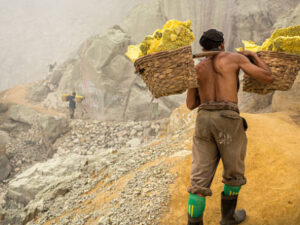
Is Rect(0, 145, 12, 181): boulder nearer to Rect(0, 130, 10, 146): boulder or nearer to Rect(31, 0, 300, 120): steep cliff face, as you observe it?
Rect(0, 130, 10, 146): boulder

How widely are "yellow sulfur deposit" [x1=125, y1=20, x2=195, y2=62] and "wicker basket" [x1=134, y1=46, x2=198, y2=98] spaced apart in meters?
0.08

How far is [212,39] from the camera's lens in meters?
1.86

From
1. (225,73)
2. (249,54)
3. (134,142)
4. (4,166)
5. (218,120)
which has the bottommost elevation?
(4,166)

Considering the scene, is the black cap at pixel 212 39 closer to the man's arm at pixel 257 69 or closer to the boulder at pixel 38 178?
the man's arm at pixel 257 69

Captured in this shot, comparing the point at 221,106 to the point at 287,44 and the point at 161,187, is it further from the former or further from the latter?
the point at 161,187

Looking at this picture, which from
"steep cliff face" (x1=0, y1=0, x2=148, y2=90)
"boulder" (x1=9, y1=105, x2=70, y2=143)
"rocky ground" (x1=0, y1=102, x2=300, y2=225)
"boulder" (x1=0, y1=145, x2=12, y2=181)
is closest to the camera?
"rocky ground" (x1=0, y1=102, x2=300, y2=225)

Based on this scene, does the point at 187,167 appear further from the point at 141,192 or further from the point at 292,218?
the point at 292,218

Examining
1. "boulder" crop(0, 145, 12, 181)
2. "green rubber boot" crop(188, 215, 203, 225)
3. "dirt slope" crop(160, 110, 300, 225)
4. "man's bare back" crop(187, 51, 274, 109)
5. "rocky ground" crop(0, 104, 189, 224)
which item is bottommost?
"boulder" crop(0, 145, 12, 181)

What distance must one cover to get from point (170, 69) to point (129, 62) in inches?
544

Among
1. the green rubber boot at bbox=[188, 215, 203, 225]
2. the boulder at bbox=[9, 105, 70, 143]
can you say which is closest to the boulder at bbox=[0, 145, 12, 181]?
the boulder at bbox=[9, 105, 70, 143]

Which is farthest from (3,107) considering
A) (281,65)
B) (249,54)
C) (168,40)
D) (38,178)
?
(281,65)

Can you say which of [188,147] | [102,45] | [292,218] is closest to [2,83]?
[102,45]

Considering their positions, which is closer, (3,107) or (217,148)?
(217,148)

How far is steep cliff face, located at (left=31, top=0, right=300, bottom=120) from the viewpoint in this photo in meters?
13.7
